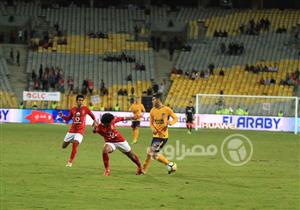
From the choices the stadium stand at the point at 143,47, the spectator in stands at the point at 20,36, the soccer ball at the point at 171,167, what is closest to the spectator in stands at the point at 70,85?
the stadium stand at the point at 143,47

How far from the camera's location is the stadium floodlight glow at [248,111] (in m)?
43.9

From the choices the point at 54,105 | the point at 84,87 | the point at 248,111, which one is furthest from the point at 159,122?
the point at 84,87

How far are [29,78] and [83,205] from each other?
41518mm

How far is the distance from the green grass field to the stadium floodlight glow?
1723cm

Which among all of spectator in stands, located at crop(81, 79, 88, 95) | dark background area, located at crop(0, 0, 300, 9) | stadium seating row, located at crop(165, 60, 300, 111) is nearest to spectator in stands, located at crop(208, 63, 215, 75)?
stadium seating row, located at crop(165, 60, 300, 111)

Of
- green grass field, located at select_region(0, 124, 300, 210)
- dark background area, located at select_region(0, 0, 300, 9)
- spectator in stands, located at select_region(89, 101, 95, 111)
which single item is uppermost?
dark background area, located at select_region(0, 0, 300, 9)

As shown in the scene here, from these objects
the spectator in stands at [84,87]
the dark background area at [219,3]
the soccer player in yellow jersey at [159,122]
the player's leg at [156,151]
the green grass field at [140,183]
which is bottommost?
the spectator in stands at [84,87]

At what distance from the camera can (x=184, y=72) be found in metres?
55.9

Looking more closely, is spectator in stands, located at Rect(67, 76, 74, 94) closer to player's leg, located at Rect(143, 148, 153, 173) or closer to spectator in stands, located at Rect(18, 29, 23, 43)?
spectator in stands, located at Rect(18, 29, 23, 43)

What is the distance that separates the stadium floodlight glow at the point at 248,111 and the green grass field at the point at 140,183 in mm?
17225

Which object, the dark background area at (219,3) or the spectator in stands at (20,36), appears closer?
the spectator in stands at (20,36)

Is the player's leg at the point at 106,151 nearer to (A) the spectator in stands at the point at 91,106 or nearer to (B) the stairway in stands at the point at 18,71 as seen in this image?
(A) the spectator in stands at the point at 91,106

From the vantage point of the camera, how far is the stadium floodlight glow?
43.9 m

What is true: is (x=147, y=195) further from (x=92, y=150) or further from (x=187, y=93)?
(x=187, y=93)
